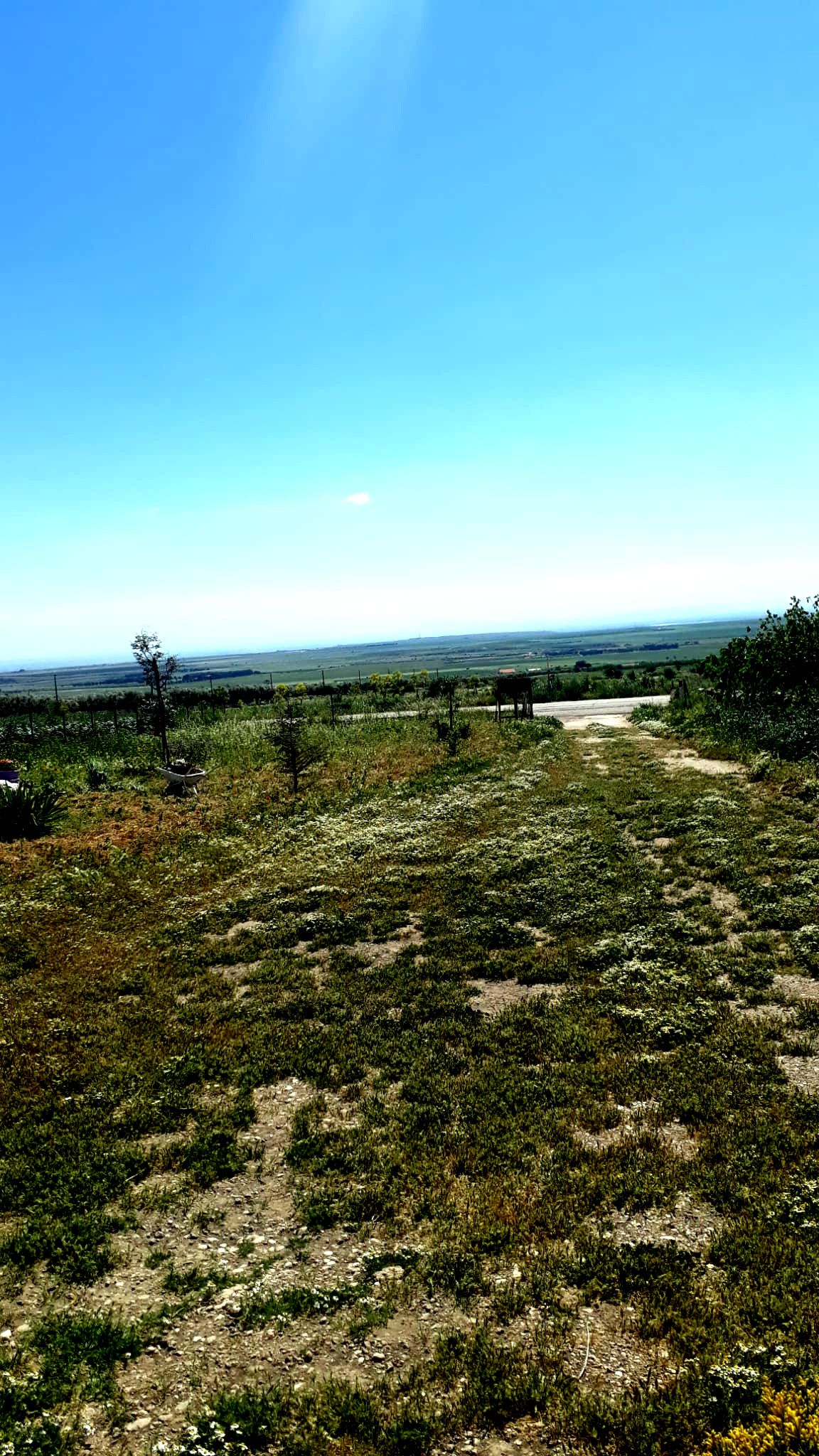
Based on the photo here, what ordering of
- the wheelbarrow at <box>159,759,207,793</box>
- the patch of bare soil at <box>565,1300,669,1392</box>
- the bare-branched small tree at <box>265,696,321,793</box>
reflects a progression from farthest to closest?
the wheelbarrow at <box>159,759,207,793</box> → the bare-branched small tree at <box>265,696,321,793</box> → the patch of bare soil at <box>565,1300,669,1392</box>

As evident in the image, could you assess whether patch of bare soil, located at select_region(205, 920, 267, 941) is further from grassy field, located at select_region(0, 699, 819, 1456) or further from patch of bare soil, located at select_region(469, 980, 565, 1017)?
patch of bare soil, located at select_region(469, 980, 565, 1017)

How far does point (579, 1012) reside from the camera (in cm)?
956

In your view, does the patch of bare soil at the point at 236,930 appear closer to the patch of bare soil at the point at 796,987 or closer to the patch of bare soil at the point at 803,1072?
the patch of bare soil at the point at 796,987

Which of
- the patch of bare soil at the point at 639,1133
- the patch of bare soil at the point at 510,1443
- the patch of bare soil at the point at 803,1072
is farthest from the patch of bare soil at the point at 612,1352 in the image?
the patch of bare soil at the point at 803,1072

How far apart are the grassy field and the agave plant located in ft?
14.2

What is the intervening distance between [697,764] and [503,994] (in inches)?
588

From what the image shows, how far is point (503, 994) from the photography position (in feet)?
34.2

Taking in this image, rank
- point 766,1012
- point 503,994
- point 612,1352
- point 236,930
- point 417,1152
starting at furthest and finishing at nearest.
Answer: point 236,930, point 503,994, point 766,1012, point 417,1152, point 612,1352

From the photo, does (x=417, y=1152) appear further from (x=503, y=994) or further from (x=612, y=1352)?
(x=503, y=994)

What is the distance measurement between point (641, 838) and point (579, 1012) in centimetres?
753

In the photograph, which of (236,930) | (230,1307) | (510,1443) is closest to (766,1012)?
(510,1443)

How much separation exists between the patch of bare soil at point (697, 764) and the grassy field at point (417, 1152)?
5.31 meters

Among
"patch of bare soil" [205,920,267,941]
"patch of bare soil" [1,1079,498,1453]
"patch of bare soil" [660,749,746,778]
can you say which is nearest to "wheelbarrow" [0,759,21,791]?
"patch of bare soil" [205,920,267,941]

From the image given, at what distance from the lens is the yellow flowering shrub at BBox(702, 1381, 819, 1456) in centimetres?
369
